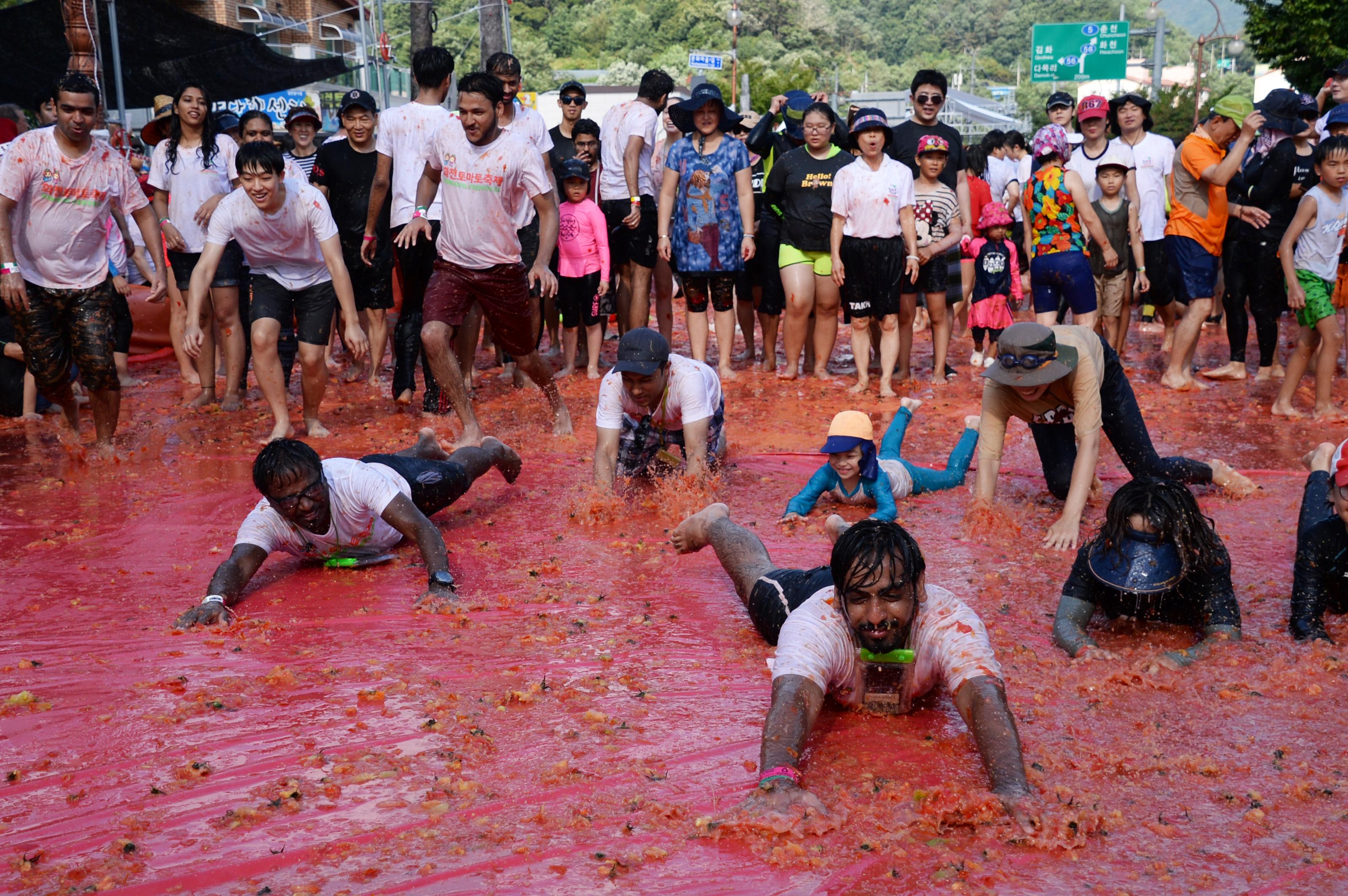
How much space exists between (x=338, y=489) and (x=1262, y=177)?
766cm

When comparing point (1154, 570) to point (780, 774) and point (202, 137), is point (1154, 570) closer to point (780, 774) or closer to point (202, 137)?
point (780, 774)

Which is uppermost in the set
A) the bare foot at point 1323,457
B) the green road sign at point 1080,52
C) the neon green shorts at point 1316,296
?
the green road sign at point 1080,52

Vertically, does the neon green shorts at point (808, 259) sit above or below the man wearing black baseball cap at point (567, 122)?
below

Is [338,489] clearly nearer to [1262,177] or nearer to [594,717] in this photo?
[594,717]

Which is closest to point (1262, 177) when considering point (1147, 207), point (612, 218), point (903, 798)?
point (1147, 207)

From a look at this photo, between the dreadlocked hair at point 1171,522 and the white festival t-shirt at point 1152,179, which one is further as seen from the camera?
the white festival t-shirt at point 1152,179

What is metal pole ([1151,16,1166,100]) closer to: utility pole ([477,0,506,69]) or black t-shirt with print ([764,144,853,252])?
utility pole ([477,0,506,69])

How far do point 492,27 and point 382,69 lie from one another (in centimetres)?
408

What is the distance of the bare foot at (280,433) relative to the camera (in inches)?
322

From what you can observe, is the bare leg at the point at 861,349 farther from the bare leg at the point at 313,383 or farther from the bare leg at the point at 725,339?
the bare leg at the point at 313,383

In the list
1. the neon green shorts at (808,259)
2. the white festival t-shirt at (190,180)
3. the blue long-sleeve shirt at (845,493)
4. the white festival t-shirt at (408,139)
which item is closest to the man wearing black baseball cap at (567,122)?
the white festival t-shirt at (408,139)

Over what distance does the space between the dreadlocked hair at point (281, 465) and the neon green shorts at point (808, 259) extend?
5.64 metres

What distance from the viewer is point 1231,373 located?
32.8 ft

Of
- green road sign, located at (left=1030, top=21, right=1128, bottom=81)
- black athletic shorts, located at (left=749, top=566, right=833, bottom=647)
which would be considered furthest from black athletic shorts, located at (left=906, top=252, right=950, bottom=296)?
green road sign, located at (left=1030, top=21, right=1128, bottom=81)
